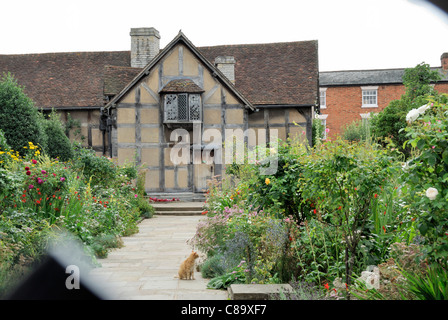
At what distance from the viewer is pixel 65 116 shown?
18.3 meters

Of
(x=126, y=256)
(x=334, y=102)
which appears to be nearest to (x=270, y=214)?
(x=126, y=256)

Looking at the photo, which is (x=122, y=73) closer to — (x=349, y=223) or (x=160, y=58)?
(x=160, y=58)

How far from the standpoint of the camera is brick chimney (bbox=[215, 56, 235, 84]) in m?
18.3

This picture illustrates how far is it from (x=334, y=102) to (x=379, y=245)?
23994 mm

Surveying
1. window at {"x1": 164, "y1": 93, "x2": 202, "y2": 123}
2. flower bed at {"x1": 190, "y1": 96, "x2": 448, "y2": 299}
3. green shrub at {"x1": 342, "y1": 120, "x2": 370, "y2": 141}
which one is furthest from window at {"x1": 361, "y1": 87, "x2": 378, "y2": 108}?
flower bed at {"x1": 190, "y1": 96, "x2": 448, "y2": 299}

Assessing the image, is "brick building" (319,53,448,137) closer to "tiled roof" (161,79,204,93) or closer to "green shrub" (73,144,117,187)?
"tiled roof" (161,79,204,93)

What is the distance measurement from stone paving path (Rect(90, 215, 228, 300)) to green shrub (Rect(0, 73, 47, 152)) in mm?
3483

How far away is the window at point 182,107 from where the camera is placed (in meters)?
16.7

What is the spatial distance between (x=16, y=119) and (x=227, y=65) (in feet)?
30.4

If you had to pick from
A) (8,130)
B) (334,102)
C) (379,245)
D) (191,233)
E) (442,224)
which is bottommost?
(191,233)

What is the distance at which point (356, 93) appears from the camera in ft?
90.2

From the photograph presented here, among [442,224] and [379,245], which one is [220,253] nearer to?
[379,245]
